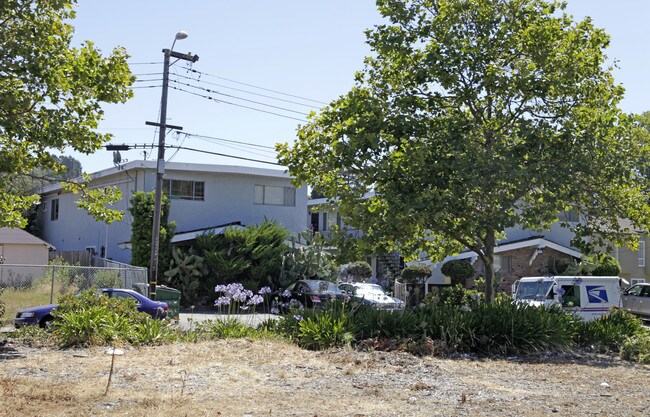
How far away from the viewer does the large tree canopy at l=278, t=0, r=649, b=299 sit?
52.0 ft

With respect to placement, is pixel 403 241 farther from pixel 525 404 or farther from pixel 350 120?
pixel 525 404

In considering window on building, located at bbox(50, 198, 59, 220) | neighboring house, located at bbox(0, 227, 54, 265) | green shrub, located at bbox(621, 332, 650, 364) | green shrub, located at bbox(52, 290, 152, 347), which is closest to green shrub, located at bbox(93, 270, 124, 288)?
green shrub, located at bbox(52, 290, 152, 347)

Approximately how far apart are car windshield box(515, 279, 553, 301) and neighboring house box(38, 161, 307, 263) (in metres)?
14.1

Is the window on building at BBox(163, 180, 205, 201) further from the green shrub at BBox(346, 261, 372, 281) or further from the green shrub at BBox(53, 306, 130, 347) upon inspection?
the green shrub at BBox(53, 306, 130, 347)

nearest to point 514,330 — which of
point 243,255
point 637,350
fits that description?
point 637,350

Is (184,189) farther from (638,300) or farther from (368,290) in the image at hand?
(638,300)

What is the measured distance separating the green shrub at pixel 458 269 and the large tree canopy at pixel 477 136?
17.9m

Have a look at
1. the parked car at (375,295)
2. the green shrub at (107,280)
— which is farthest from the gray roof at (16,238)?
the parked car at (375,295)

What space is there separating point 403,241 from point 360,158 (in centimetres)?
204

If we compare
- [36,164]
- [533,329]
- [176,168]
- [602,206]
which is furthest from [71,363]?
[176,168]

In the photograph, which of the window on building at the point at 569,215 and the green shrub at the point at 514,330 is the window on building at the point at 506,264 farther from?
the green shrub at the point at 514,330

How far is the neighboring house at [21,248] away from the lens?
3784 centimetres

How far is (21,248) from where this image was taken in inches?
1511

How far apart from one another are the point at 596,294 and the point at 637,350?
10.0 meters
